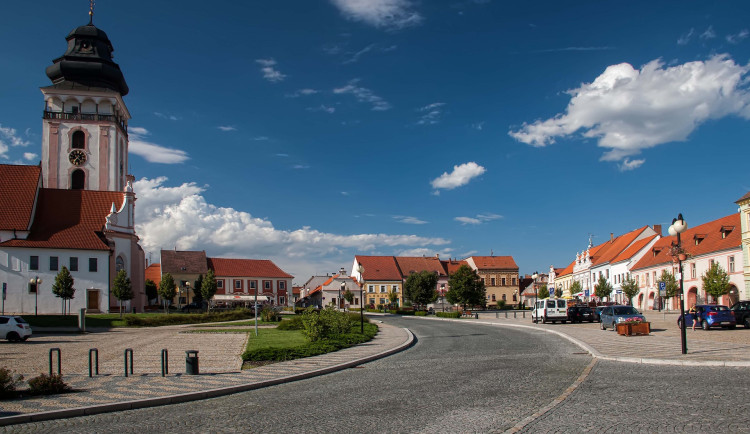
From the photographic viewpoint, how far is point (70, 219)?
6022cm

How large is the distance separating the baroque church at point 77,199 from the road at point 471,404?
131ft

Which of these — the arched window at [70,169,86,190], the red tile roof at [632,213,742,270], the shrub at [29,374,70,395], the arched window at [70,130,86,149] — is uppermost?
the arched window at [70,130,86,149]

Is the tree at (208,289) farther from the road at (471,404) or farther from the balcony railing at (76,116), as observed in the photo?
the road at (471,404)

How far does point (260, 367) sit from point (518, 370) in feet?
23.7

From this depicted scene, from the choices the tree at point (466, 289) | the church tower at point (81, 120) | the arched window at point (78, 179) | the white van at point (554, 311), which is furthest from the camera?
the tree at point (466, 289)

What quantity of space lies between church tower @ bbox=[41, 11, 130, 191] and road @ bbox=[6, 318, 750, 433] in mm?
66372

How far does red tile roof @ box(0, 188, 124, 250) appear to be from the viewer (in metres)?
56.2

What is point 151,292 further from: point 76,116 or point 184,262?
point 76,116

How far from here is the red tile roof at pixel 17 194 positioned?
182ft


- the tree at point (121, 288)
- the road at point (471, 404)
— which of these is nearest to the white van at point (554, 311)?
the road at point (471, 404)

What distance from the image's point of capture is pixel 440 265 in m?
116

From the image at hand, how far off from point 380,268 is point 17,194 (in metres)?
63.8

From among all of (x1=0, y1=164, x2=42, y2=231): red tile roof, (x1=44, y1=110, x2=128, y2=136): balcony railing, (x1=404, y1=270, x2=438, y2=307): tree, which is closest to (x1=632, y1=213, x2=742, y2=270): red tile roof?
(x1=404, y1=270, x2=438, y2=307): tree

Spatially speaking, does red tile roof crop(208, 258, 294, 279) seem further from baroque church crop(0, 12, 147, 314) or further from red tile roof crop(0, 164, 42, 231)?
red tile roof crop(0, 164, 42, 231)
